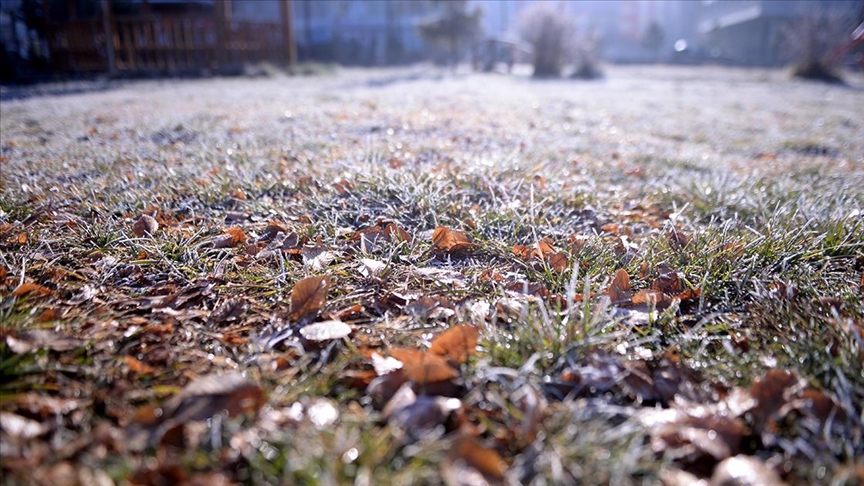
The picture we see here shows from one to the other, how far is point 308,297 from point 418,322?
31 cm

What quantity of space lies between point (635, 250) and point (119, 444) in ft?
5.47

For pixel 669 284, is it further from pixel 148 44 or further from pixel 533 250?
pixel 148 44

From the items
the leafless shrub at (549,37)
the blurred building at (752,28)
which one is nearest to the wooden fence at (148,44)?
the leafless shrub at (549,37)

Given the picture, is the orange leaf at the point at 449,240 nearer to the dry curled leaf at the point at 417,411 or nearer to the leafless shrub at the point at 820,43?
the dry curled leaf at the point at 417,411

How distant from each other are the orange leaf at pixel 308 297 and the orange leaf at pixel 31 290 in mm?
676

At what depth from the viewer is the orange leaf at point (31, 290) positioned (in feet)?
4.84

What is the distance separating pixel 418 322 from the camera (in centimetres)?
144

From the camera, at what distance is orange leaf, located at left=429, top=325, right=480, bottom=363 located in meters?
1.24

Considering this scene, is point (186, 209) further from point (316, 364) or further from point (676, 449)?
point (676, 449)

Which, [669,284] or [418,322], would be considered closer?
[418,322]

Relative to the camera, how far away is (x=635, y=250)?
1972mm

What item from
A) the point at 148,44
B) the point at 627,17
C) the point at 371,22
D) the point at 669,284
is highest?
the point at 627,17

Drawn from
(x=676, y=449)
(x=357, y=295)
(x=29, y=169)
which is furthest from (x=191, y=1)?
(x=676, y=449)

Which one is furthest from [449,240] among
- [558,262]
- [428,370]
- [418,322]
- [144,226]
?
[144,226]
